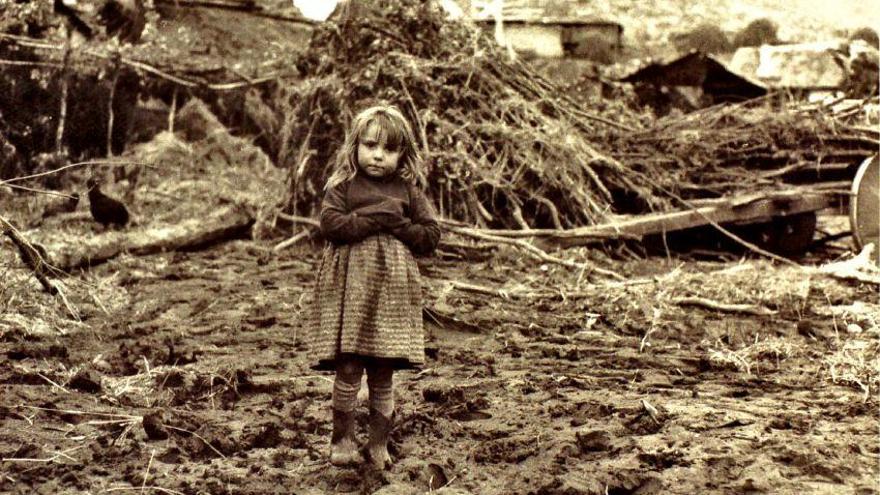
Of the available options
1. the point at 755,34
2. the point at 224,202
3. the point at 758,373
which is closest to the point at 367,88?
the point at 224,202

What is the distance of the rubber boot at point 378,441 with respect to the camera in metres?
3.04

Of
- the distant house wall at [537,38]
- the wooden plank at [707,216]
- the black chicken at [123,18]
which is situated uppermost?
the distant house wall at [537,38]

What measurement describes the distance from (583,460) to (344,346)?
3.01 feet

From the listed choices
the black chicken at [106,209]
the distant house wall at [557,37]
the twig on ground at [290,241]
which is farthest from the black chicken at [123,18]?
the distant house wall at [557,37]

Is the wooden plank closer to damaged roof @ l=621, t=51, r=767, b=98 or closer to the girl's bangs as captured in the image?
the girl's bangs

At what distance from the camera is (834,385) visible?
13.6 ft

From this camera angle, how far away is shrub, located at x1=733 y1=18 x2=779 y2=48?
17953 millimetres

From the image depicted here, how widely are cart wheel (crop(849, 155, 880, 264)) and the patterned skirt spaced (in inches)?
232

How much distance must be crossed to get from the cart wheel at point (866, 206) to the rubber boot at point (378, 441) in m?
5.99

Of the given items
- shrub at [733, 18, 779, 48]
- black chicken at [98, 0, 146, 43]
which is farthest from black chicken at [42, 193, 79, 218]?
shrub at [733, 18, 779, 48]

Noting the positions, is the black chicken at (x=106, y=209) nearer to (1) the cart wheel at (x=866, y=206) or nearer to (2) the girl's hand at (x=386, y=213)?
(2) the girl's hand at (x=386, y=213)

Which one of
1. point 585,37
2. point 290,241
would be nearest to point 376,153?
point 290,241

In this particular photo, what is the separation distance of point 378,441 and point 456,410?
683mm

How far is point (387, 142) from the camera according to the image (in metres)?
3.02
